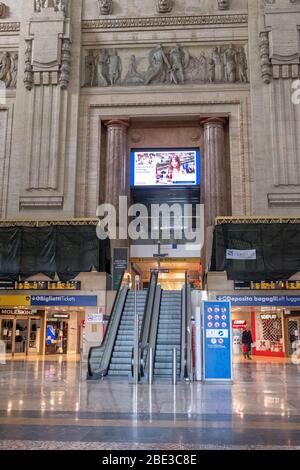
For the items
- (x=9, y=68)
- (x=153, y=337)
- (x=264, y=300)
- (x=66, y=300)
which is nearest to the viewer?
(x=153, y=337)

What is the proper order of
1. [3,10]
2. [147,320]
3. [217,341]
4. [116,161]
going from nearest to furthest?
[217,341] < [147,320] < [116,161] < [3,10]

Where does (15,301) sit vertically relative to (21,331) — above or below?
above

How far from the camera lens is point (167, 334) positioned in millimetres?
13398

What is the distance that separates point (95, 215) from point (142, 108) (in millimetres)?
5624

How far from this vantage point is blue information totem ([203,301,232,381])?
11.3 meters

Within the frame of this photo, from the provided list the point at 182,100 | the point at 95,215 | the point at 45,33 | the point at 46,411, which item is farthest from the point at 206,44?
the point at 46,411

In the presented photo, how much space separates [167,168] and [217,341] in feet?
45.3

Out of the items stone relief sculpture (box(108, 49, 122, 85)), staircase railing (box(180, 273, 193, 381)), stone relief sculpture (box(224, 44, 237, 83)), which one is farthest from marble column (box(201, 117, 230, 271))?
staircase railing (box(180, 273, 193, 381))

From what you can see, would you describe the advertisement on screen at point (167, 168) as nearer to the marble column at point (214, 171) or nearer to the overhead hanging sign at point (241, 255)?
the marble column at point (214, 171)

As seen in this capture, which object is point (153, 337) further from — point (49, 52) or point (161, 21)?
point (161, 21)

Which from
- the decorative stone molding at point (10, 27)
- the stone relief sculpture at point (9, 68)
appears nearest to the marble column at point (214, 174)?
the stone relief sculpture at point (9, 68)

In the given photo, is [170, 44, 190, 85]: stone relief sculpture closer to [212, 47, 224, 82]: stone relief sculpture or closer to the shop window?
[212, 47, 224, 82]: stone relief sculpture

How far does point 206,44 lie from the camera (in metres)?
23.7

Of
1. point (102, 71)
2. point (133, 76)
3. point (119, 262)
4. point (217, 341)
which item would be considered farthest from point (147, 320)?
point (102, 71)
